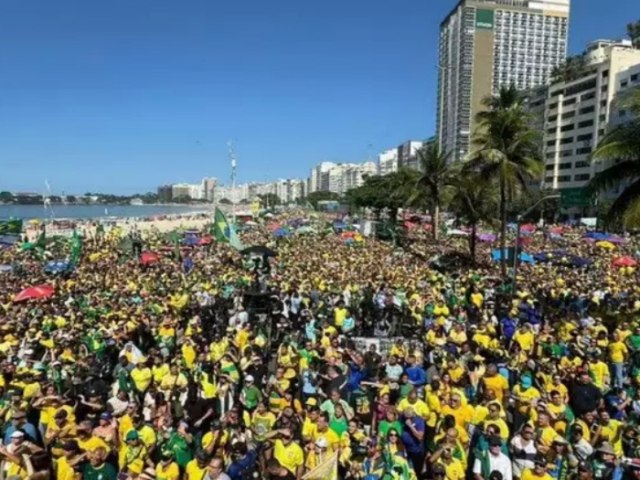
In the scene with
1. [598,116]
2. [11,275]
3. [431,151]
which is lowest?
[11,275]

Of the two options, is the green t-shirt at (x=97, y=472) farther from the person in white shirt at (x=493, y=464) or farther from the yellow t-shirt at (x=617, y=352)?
the yellow t-shirt at (x=617, y=352)

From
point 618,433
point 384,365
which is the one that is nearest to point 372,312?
point 384,365

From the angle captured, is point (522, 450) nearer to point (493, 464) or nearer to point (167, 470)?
point (493, 464)

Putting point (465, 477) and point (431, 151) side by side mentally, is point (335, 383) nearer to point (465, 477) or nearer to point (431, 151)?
point (465, 477)

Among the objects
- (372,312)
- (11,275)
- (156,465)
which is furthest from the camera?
(11,275)

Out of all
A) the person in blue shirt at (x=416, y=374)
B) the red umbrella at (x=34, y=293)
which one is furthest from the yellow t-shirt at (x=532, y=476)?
the red umbrella at (x=34, y=293)
